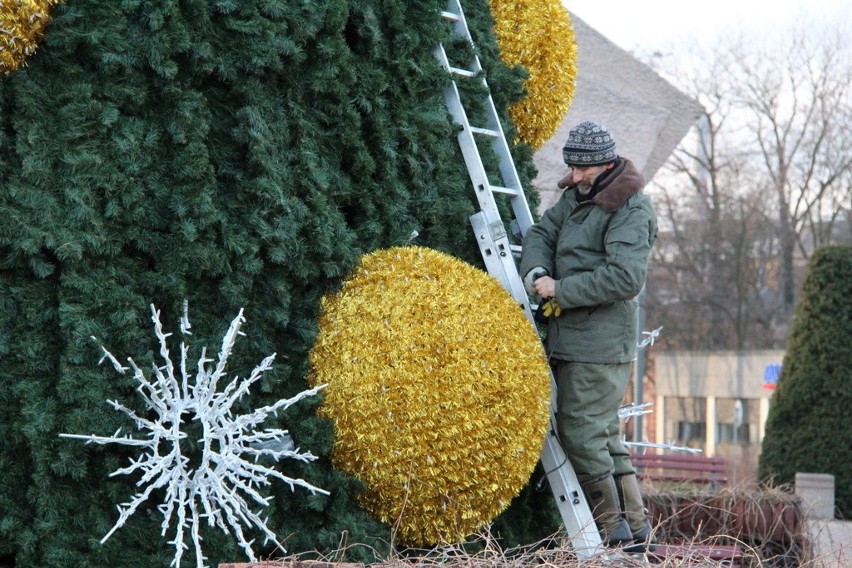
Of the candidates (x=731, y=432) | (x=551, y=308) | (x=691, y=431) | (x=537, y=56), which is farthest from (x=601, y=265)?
(x=691, y=431)

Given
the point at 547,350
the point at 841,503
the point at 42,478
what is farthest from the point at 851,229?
the point at 42,478

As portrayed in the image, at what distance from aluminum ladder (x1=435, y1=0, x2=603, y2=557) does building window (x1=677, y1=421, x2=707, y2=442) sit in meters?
20.7

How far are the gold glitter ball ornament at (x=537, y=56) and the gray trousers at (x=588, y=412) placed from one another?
1.19 metres

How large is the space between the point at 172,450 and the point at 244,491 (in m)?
0.29

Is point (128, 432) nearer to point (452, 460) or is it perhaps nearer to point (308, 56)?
point (452, 460)

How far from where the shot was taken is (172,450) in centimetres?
A: 361

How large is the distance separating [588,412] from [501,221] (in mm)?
868

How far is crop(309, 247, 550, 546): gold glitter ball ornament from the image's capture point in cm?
395

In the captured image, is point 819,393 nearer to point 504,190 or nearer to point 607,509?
point 607,509

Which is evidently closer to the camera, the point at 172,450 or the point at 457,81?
the point at 172,450

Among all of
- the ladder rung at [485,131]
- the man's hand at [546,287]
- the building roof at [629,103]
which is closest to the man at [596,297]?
the man's hand at [546,287]

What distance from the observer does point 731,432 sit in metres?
23.9

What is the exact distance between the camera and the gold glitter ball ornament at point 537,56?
4906 millimetres

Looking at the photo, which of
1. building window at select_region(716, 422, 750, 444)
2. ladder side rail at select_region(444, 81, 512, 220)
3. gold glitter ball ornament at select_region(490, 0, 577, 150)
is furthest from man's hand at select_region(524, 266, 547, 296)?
building window at select_region(716, 422, 750, 444)
